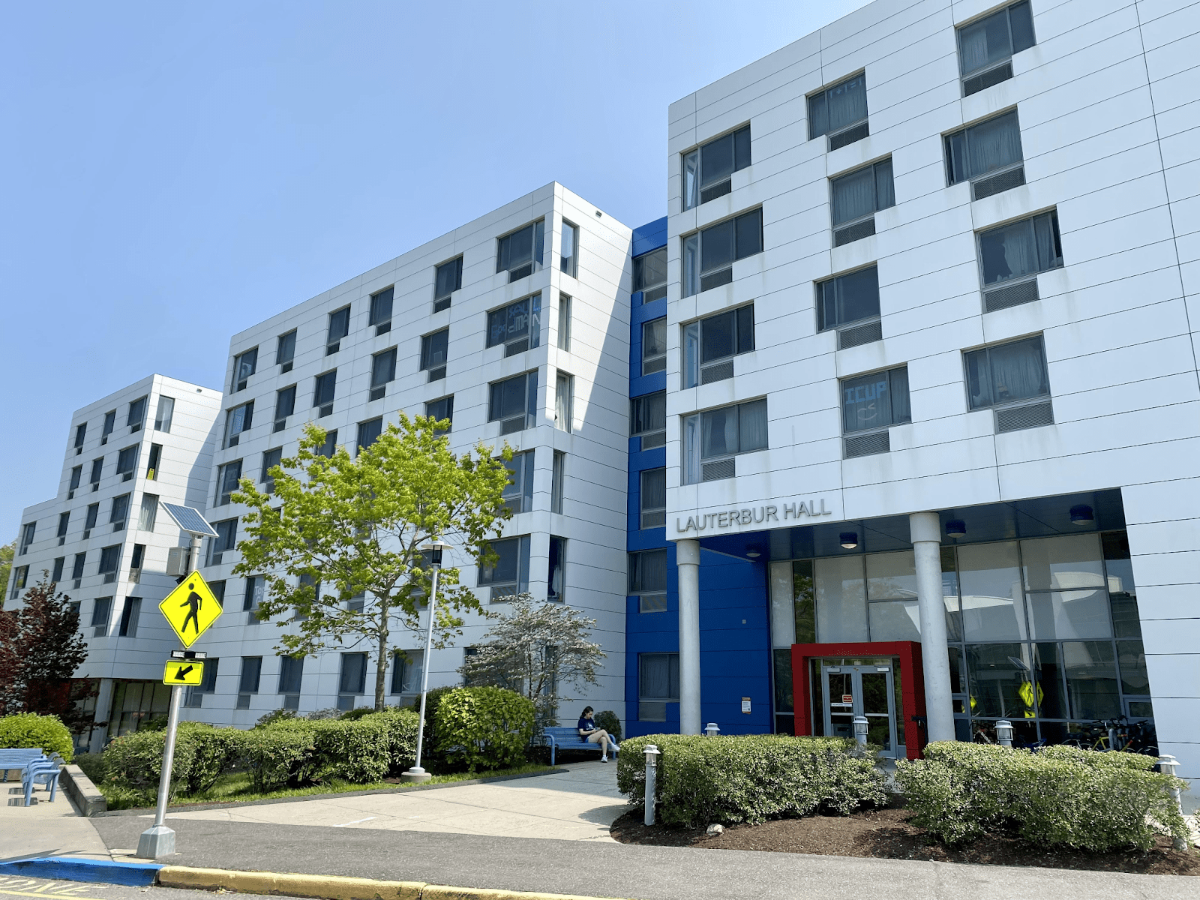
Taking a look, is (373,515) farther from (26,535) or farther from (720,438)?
(26,535)

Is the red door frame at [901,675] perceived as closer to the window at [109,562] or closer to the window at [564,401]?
the window at [564,401]

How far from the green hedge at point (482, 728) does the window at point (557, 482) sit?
31.2 ft

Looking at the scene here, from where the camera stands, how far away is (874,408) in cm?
2159

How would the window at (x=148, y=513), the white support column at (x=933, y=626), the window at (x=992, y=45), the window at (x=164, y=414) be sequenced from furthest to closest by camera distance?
the window at (x=164, y=414) → the window at (x=148, y=513) → the window at (x=992, y=45) → the white support column at (x=933, y=626)

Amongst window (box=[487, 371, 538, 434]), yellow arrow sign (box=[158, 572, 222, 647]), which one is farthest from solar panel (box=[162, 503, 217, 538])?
window (box=[487, 371, 538, 434])

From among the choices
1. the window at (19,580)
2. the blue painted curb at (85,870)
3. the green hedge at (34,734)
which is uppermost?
the window at (19,580)

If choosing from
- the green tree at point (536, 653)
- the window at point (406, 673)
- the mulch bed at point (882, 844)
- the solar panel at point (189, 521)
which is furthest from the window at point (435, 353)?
the mulch bed at point (882, 844)

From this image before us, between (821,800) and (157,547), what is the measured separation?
1823 inches

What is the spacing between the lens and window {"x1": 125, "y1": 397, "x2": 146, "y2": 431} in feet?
171

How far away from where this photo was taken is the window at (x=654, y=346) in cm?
3356

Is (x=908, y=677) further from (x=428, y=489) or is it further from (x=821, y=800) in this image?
(x=428, y=489)

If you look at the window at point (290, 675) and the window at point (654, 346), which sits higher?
the window at point (654, 346)

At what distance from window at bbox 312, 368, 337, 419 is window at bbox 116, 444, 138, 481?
55.9ft

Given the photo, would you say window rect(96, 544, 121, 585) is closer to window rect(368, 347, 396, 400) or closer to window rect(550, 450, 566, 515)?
window rect(368, 347, 396, 400)
